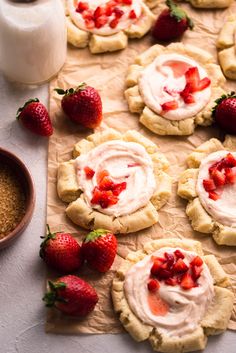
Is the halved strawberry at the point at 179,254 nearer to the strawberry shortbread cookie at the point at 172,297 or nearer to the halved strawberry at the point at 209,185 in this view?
the strawberry shortbread cookie at the point at 172,297

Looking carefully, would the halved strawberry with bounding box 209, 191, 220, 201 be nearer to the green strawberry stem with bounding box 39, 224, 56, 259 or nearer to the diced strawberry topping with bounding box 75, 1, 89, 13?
the green strawberry stem with bounding box 39, 224, 56, 259

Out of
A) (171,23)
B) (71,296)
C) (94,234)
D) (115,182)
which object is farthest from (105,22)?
(71,296)

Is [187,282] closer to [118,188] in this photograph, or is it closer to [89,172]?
[118,188]

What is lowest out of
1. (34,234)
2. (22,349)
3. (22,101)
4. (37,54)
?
(22,349)

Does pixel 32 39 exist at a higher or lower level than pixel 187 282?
higher

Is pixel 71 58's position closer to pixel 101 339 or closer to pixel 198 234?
pixel 198 234

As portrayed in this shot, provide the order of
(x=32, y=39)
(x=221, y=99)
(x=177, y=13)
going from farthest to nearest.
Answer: (x=177, y=13) < (x=221, y=99) < (x=32, y=39)

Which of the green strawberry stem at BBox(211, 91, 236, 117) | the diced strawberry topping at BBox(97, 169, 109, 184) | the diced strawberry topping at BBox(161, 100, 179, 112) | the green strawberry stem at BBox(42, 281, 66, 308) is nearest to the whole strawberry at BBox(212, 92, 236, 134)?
the green strawberry stem at BBox(211, 91, 236, 117)

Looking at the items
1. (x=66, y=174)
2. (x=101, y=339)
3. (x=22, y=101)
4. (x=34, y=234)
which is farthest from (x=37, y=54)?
(x=101, y=339)
